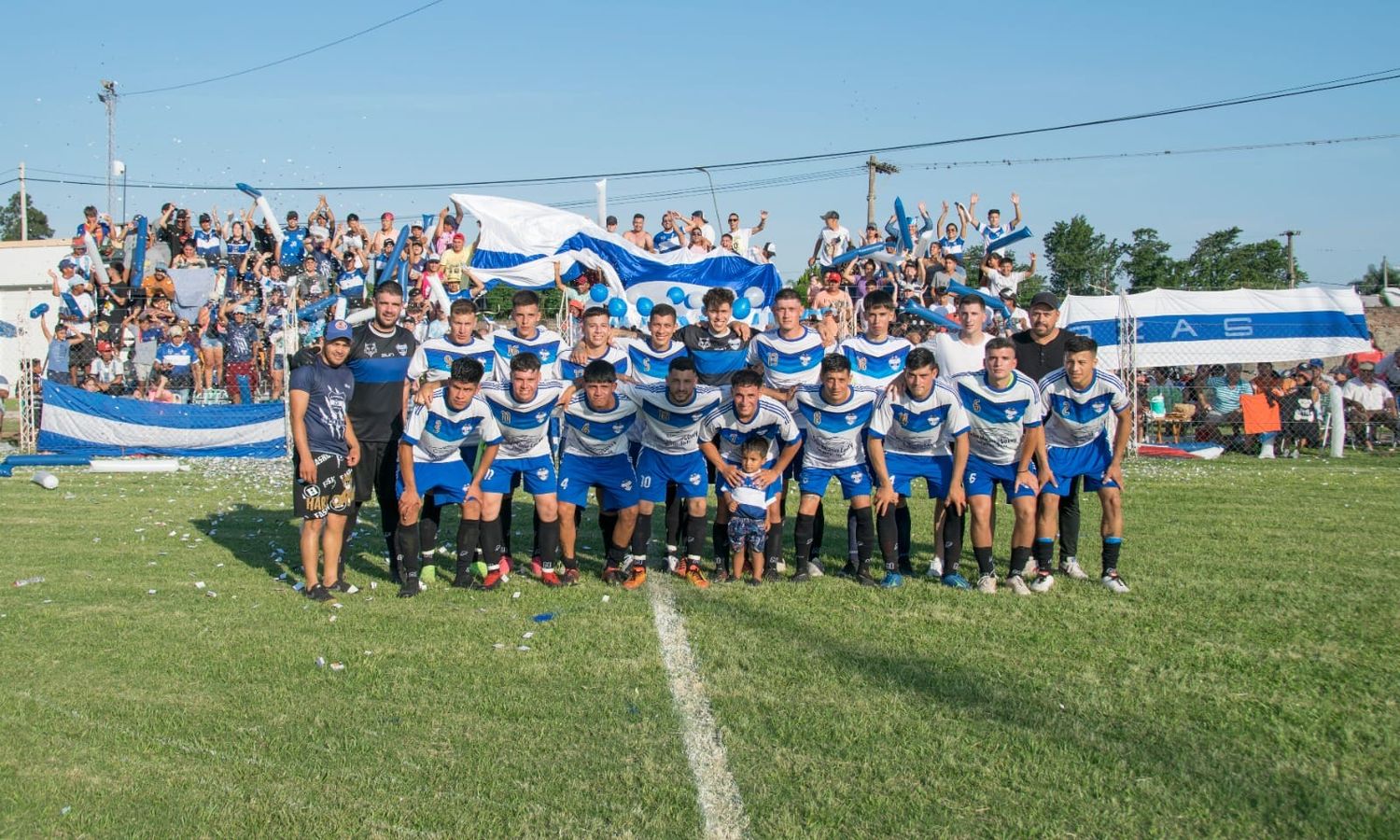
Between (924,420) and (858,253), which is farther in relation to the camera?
(858,253)

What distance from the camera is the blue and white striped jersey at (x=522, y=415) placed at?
309 inches

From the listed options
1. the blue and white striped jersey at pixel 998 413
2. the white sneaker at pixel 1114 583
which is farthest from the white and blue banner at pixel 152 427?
the white sneaker at pixel 1114 583

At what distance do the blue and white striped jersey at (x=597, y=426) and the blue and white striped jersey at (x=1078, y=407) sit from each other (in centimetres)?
299

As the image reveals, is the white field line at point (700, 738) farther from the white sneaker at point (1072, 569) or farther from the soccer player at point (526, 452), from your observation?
the white sneaker at point (1072, 569)

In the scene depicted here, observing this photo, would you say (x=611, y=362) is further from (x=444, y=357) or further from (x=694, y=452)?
(x=444, y=357)

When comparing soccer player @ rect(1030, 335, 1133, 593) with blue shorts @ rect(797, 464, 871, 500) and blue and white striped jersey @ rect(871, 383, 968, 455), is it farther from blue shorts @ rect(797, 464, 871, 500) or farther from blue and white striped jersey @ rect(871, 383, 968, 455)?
blue shorts @ rect(797, 464, 871, 500)

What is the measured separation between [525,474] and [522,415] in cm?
50

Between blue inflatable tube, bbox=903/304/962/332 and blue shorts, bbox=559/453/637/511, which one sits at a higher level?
blue inflatable tube, bbox=903/304/962/332

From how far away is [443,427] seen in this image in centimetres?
769

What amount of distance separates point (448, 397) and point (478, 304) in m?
13.9

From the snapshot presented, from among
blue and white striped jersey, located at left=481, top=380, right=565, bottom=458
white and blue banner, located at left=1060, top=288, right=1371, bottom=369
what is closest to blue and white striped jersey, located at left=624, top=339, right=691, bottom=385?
blue and white striped jersey, located at left=481, top=380, right=565, bottom=458

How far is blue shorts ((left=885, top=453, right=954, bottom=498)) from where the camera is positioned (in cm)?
800

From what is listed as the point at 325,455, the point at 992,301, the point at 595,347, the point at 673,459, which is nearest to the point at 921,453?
the point at 673,459

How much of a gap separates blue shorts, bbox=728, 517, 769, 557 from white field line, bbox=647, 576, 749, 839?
114 cm
